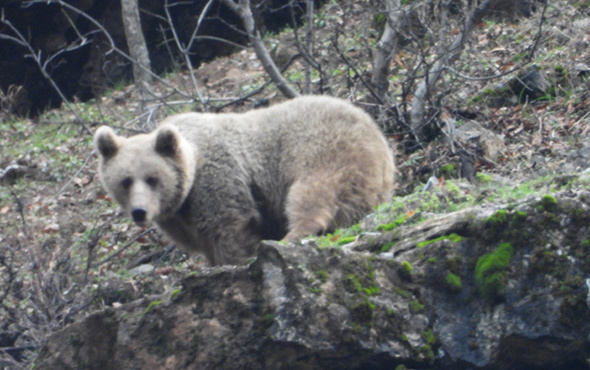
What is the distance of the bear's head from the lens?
20.7ft

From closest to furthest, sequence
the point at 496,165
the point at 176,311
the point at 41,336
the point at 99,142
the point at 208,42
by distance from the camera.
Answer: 1. the point at 176,311
2. the point at 41,336
3. the point at 99,142
4. the point at 496,165
5. the point at 208,42

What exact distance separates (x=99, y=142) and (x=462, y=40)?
14.8ft

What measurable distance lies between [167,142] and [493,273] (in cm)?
359

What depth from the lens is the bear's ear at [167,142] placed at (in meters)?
6.30

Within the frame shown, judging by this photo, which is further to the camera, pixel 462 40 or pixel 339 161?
pixel 462 40

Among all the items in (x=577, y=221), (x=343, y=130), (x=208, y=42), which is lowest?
(x=208, y=42)

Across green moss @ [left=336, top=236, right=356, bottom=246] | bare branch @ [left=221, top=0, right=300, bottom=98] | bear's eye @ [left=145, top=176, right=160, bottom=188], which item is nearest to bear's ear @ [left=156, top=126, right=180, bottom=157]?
bear's eye @ [left=145, top=176, right=160, bottom=188]

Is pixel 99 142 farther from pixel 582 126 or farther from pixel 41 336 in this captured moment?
pixel 582 126

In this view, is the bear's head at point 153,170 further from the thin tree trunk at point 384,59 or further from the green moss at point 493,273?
the thin tree trunk at point 384,59

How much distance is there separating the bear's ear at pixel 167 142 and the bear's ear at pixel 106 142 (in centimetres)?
39

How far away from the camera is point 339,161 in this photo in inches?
260

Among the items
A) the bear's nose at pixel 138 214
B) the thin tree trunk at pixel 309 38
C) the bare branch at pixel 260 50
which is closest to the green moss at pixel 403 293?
the bear's nose at pixel 138 214

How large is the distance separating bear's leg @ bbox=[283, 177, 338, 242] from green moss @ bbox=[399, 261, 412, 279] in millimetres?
2651

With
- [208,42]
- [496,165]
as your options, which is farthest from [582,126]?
[208,42]
